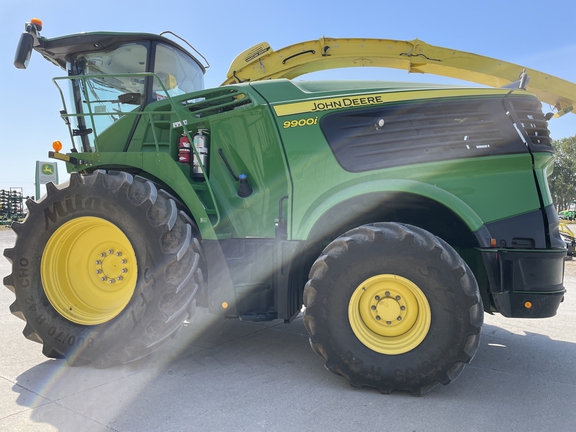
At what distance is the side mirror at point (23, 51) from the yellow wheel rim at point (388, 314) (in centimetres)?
321

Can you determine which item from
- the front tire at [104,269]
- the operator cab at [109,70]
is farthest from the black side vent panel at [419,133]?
the operator cab at [109,70]

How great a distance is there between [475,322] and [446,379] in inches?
15.9

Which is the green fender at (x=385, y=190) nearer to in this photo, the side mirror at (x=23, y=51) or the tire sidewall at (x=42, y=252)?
the tire sidewall at (x=42, y=252)

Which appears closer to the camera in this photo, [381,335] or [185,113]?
[381,335]

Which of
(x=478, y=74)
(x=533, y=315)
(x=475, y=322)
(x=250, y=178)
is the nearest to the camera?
(x=475, y=322)

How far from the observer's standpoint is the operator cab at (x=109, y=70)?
3.65 m

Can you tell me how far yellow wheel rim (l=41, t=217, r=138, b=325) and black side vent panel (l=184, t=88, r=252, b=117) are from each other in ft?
3.73

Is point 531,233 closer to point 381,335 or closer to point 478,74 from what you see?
point 381,335

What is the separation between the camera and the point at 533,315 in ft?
8.96

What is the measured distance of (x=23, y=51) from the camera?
3371 millimetres

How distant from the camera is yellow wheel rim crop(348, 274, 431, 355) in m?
2.69

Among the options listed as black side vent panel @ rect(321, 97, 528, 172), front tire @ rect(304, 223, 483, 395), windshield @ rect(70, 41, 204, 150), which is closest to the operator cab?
windshield @ rect(70, 41, 204, 150)

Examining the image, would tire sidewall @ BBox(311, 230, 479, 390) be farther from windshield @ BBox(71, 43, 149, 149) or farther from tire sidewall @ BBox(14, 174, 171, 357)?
windshield @ BBox(71, 43, 149, 149)

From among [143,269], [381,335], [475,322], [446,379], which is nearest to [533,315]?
[475,322]
